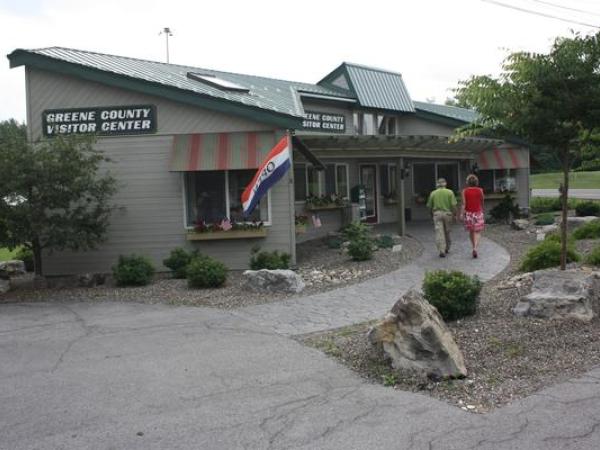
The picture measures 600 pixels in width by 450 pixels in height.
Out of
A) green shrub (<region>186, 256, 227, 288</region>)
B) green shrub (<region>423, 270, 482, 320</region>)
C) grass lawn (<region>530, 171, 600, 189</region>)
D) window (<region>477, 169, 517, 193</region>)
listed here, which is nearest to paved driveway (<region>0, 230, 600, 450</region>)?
green shrub (<region>423, 270, 482, 320</region>)

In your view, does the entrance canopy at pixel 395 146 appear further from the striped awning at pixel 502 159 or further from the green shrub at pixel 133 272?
the green shrub at pixel 133 272

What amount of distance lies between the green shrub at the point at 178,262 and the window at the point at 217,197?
852mm

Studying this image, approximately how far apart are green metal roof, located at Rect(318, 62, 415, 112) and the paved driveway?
15054 millimetres

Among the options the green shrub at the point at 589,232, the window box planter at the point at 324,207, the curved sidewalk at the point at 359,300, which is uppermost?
the window box planter at the point at 324,207

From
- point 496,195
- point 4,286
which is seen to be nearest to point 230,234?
point 4,286

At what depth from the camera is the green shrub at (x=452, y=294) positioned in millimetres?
7613

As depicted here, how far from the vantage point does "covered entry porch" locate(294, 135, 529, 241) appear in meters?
16.7

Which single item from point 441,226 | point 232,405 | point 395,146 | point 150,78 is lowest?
point 232,405

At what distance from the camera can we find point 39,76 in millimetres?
13734

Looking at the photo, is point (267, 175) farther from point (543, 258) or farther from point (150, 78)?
point (543, 258)

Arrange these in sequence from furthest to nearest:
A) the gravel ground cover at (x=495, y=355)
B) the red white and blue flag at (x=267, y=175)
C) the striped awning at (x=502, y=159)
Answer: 1. the striped awning at (x=502, y=159)
2. the red white and blue flag at (x=267, y=175)
3. the gravel ground cover at (x=495, y=355)

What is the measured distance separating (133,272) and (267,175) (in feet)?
10.3

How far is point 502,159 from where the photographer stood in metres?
22.9

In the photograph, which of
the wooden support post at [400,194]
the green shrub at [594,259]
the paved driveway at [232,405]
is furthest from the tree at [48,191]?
the green shrub at [594,259]
